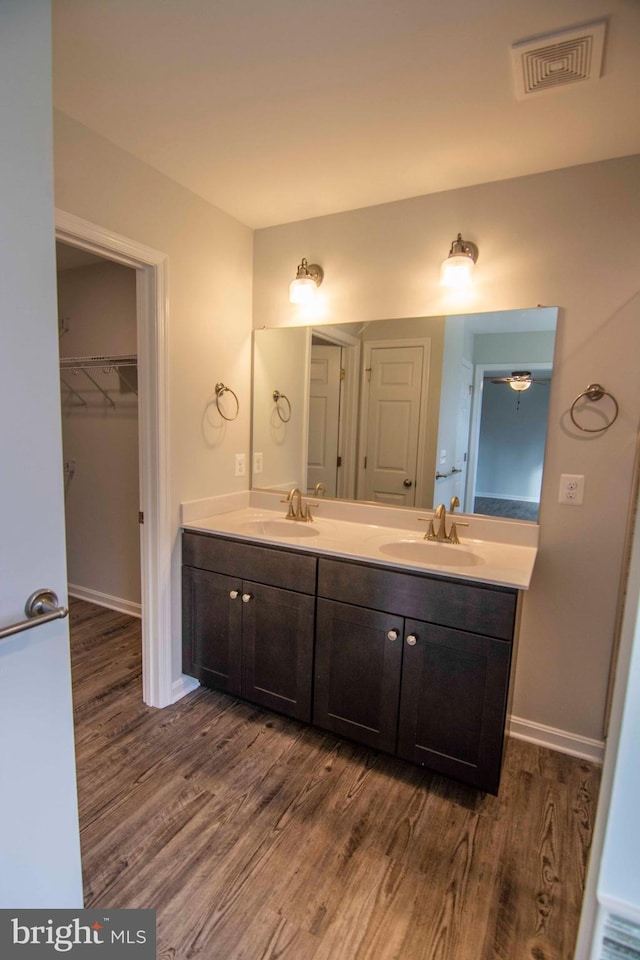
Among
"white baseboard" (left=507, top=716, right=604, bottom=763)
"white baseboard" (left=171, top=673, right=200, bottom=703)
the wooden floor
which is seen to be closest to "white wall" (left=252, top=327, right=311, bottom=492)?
"white baseboard" (left=171, top=673, right=200, bottom=703)

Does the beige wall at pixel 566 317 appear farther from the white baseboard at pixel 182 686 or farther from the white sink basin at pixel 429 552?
the white baseboard at pixel 182 686

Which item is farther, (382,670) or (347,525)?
(347,525)

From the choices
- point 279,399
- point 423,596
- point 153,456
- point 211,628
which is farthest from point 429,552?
point 153,456

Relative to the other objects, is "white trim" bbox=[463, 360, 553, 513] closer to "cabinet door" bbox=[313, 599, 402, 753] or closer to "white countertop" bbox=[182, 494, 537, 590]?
"white countertop" bbox=[182, 494, 537, 590]

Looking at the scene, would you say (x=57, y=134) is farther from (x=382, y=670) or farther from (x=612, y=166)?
(x=382, y=670)

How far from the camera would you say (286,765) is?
6.26 ft

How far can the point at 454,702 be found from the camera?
5.57 feet

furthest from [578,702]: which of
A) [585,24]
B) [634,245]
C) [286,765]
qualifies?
[585,24]

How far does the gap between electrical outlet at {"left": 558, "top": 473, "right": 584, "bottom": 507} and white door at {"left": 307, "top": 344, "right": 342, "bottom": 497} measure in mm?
1086

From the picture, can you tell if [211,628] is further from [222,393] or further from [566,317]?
[566,317]

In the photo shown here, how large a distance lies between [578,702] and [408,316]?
1.89 meters

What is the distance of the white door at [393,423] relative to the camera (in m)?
2.30

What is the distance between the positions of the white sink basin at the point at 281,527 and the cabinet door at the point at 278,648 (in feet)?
1.12

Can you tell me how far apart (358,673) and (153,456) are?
1.30 m
